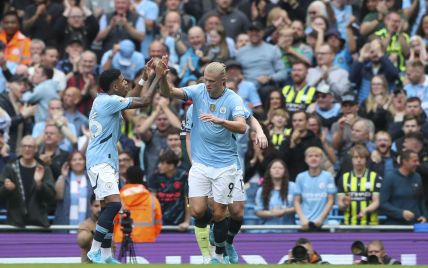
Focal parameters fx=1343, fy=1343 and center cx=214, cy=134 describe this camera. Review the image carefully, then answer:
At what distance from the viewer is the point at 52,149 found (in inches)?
855

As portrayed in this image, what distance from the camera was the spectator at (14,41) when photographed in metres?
25.0

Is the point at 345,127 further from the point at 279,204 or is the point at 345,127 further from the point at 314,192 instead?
the point at 279,204

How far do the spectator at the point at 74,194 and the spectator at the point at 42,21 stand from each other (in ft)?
18.0

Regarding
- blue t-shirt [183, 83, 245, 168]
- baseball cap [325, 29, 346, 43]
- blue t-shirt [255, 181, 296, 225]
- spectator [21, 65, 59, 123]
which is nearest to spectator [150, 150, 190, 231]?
blue t-shirt [255, 181, 296, 225]

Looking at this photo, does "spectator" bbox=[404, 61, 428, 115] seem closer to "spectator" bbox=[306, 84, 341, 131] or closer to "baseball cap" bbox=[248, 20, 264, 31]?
"spectator" bbox=[306, 84, 341, 131]

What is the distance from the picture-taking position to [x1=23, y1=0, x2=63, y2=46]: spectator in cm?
2584

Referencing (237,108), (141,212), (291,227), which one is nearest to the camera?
(237,108)

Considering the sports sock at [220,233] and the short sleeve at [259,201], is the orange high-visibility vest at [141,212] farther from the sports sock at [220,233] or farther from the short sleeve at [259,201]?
the sports sock at [220,233]

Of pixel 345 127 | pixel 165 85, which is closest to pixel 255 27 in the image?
pixel 345 127

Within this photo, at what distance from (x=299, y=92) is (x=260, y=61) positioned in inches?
52.5

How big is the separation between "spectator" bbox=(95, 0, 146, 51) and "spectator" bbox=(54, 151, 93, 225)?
4.74 meters

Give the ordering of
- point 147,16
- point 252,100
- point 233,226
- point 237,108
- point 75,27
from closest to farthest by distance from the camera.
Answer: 1. point 237,108
2. point 233,226
3. point 252,100
4. point 75,27
5. point 147,16

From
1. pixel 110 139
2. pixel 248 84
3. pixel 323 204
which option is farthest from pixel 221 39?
pixel 110 139

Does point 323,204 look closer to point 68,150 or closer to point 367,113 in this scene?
point 367,113
